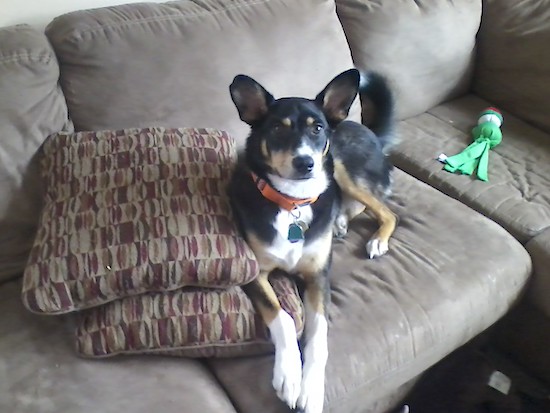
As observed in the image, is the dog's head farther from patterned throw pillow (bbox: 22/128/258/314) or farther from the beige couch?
the beige couch

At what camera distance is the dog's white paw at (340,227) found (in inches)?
69.9

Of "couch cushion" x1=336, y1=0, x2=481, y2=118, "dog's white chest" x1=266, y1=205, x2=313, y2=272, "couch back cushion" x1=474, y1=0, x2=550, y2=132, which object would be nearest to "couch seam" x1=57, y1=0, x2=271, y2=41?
"couch cushion" x1=336, y1=0, x2=481, y2=118

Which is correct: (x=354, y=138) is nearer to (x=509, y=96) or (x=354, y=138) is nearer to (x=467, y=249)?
(x=467, y=249)

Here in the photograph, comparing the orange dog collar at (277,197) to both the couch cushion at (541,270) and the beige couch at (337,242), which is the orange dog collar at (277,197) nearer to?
the beige couch at (337,242)

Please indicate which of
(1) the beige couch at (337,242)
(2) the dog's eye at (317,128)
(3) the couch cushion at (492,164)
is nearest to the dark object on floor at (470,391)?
(1) the beige couch at (337,242)

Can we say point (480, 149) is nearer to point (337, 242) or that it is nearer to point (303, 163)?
point (337, 242)

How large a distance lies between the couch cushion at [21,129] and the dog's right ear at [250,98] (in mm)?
503

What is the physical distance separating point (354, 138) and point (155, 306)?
863 mm

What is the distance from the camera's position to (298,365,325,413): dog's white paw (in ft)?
4.08

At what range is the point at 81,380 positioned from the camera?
48.9 inches

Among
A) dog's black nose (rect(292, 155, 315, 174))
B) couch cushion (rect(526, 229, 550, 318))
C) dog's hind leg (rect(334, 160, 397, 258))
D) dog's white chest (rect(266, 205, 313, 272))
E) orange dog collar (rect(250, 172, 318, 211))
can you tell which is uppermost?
dog's black nose (rect(292, 155, 315, 174))

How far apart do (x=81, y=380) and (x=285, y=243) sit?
560 mm

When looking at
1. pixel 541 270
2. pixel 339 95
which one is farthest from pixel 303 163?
pixel 541 270

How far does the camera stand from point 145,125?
166 centimetres
